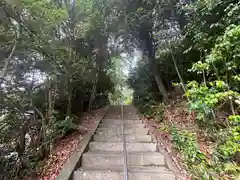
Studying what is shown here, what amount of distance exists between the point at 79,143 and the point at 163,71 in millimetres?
5405

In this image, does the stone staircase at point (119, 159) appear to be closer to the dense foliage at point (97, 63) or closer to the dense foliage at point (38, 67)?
the dense foliage at point (97, 63)

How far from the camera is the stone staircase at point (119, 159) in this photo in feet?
8.32

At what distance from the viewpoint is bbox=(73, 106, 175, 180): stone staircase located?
8.32 feet

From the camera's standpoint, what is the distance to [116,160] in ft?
9.62

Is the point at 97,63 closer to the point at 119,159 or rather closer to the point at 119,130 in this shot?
the point at 119,130

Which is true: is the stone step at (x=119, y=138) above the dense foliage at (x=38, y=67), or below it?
below

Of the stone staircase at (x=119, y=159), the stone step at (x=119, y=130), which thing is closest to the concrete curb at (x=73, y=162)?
the stone staircase at (x=119, y=159)

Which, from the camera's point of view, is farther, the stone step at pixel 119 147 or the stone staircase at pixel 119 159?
the stone step at pixel 119 147

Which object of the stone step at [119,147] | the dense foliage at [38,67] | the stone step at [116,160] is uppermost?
the dense foliage at [38,67]

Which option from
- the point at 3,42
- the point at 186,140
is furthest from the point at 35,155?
the point at 186,140

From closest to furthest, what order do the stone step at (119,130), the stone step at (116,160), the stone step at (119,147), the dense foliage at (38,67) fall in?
the stone step at (116,160), the dense foliage at (38,67), the stone step at (119,147), the stone step at (119,130)

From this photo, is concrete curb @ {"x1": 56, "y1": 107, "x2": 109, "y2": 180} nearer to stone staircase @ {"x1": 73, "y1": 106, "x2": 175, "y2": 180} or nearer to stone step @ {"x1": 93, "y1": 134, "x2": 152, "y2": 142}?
stone staircase @ {"x1": 73, "y1": 106, "x2": 175, "y2": 180}

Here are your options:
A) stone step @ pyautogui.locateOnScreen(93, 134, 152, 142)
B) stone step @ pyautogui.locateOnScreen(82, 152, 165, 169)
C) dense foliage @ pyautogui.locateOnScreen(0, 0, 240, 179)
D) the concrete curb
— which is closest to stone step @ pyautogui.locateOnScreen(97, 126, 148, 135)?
stone step @ pyautogui.locateOnScreen(93, 134, 152, 142)

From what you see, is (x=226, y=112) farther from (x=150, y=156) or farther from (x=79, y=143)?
(x=79, y=143)
